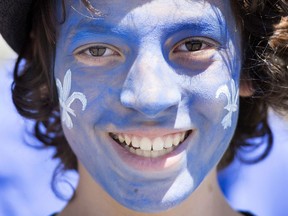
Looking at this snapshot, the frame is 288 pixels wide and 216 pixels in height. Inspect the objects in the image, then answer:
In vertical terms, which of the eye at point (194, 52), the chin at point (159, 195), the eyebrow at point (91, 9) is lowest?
the chin at point (159, 195)

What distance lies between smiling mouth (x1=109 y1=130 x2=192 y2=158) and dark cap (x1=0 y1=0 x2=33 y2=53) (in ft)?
1.62

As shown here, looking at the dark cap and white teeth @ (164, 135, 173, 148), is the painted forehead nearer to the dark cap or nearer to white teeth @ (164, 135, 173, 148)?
the dark cap

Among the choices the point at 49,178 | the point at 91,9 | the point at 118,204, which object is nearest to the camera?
the point at 91,9

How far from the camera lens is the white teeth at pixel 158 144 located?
6.88 feet

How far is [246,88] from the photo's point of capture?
2389 millimetres

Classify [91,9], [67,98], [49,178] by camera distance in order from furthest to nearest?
[49,178] → [67,98] → [91,9]

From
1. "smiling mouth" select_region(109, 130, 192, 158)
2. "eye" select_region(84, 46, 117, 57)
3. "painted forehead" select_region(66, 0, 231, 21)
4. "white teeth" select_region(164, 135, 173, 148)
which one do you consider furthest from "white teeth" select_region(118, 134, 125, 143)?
"painted forehead" select_region(66, 0, 231, 21)

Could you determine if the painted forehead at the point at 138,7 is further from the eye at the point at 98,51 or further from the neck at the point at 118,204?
the neck at the point at 118,204

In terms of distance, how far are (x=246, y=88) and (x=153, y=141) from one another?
1.49ft

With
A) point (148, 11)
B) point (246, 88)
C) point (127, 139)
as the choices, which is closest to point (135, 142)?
point (127, 139)

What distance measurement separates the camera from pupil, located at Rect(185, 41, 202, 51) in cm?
211

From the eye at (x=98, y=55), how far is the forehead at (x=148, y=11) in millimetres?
81

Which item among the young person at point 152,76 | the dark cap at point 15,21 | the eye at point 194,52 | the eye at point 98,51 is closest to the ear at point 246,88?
the young person at point 152,76

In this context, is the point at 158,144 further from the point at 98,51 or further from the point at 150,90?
the point at 98,51
